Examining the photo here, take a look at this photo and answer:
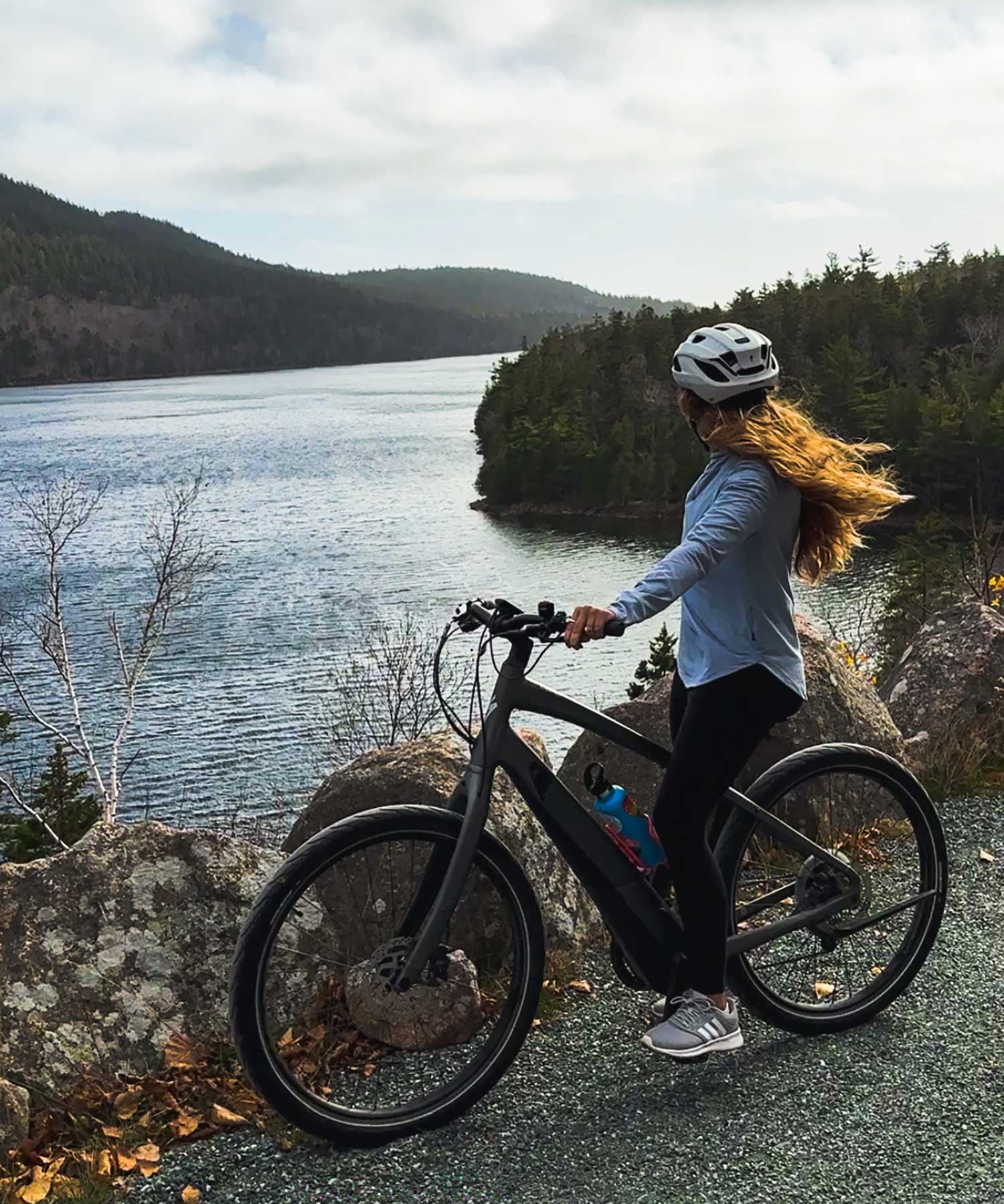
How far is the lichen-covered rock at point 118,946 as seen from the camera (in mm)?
3945

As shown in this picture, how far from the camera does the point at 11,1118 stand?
11.7 ft

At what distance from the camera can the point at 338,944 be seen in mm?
3965

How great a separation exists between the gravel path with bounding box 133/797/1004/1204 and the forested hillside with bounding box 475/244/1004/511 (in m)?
74.9

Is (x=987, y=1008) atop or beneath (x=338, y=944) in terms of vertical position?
beneath

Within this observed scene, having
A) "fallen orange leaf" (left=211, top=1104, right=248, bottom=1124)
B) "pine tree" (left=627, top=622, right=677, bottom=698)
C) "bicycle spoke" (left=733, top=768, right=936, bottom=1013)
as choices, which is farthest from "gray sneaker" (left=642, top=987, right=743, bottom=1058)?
"pine tree" (left=627, top=622, right=677, bottom=698)

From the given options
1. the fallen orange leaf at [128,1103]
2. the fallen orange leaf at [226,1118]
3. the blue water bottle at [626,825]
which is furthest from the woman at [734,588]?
the fallen orange leaf at [128,1103]

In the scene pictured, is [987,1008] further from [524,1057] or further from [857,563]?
[857,563]

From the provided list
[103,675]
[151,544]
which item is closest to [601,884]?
[103,675]

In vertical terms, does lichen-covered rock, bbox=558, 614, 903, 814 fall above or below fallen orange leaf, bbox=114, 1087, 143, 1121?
above

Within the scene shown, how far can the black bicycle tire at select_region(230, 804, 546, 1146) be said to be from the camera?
340 centimetres

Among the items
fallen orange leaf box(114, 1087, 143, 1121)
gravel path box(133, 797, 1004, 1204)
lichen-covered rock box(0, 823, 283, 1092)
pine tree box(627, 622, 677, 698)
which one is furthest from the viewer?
pine tree box(627, 622, 677, 698)

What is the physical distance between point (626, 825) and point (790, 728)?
2589 millimetres

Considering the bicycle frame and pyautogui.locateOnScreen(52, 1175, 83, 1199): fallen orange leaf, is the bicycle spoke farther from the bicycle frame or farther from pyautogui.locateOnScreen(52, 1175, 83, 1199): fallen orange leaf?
pyautogui.locateOnScreen(52, 1175, 83, 1199): fallen orange leaf

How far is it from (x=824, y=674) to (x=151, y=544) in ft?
188
